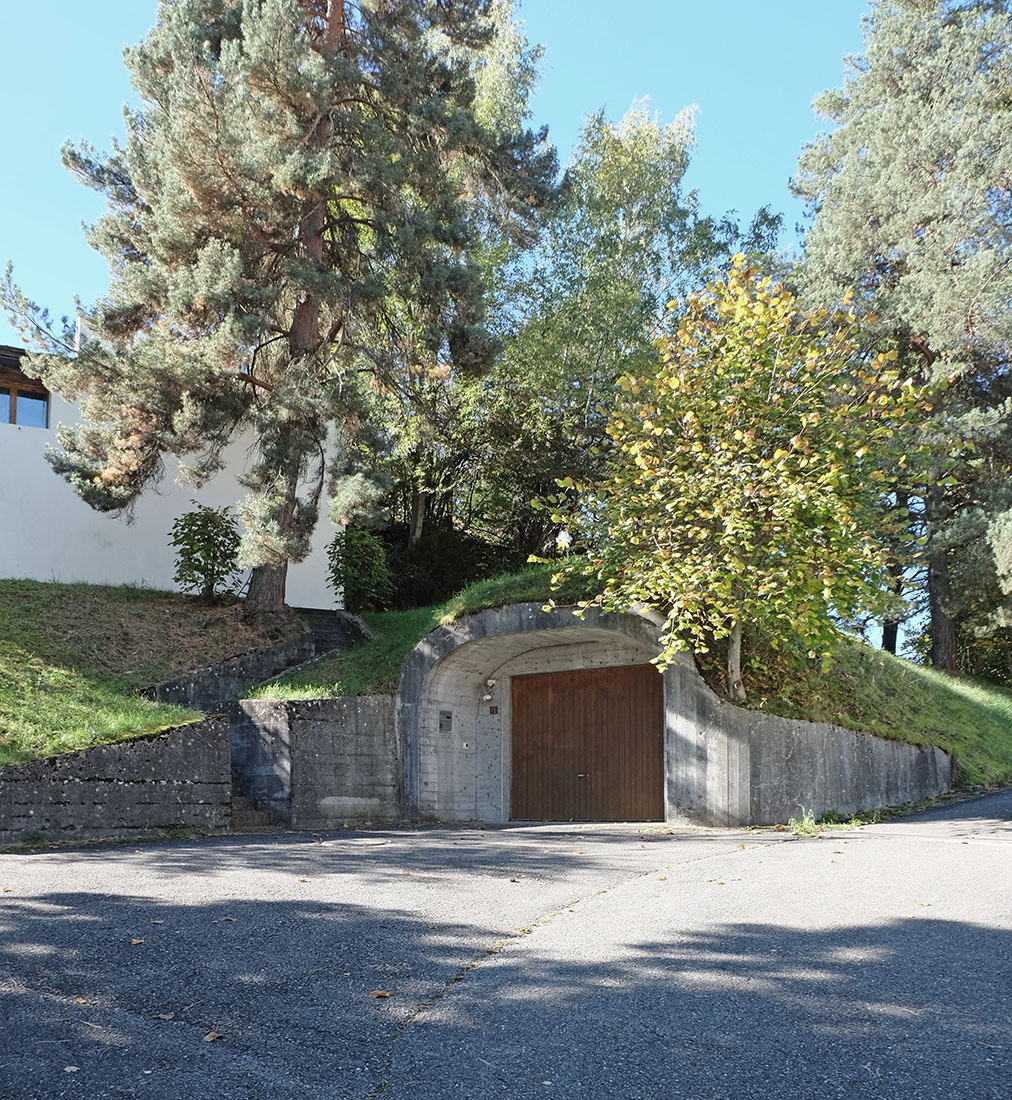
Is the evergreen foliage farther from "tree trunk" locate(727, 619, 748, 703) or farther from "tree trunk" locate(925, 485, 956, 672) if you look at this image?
"tree trunk" locate(727, 619, 748, 703)

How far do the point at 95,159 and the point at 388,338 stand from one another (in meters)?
5.94

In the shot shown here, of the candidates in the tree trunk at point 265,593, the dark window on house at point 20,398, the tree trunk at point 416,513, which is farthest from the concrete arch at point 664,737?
the dark window on house at point 20,398

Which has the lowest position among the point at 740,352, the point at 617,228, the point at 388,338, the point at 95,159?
the point at 740,352

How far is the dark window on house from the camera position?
59.3 ft

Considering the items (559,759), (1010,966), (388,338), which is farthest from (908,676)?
(1010,966)

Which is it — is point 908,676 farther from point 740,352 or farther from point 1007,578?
point 740,352

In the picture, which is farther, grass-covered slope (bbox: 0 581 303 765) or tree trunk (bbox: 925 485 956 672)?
tree trunk (bbox: 925 485 956 672)

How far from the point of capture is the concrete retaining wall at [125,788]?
31.5 ft

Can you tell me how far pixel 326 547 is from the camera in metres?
20.4

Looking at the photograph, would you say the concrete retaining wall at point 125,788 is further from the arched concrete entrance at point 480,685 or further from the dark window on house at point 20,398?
the dark window on house at point 20,398

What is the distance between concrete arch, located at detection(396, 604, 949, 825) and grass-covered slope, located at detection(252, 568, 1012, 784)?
306mm

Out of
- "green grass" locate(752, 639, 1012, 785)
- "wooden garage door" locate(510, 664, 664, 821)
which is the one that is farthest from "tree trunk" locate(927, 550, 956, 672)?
"wooden garage door" locate(510, 664, 664, 821)

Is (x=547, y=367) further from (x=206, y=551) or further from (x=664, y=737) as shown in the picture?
(x=664, y=737)

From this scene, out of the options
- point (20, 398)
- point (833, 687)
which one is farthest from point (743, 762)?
point (20, 398)
